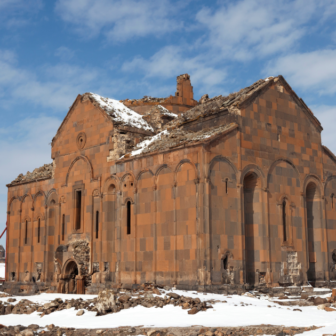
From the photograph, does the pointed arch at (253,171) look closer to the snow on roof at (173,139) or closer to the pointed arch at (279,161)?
the pointed arch at (279,161)

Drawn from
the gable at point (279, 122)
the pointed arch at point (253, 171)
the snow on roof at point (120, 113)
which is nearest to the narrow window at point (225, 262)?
the pointed arch at point (253, 171)

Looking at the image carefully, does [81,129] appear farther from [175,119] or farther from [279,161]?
[279,161]

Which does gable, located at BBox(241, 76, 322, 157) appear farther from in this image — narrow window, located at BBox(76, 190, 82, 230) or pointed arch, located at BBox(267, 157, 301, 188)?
narrow window, located at BBox(76, 190, 82, 230)

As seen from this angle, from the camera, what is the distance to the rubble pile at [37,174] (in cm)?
2817

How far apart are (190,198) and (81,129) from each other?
9.02 metres

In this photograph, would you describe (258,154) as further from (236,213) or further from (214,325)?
(214,325)

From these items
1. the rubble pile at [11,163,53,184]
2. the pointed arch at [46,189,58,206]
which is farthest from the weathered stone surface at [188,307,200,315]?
the rubble pile at [11,163,53,184]

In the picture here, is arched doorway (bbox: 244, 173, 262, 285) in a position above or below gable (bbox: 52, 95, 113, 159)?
below

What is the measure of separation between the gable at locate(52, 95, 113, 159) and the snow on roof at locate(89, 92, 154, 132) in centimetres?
37

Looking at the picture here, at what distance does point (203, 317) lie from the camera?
46.9ft

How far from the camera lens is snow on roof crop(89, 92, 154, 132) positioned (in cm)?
2447

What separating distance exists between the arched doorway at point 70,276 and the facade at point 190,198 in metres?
0.06

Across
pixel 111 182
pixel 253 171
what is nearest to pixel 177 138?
pixel 253 171

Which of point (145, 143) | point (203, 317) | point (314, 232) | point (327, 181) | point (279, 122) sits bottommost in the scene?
point (203, 317)
